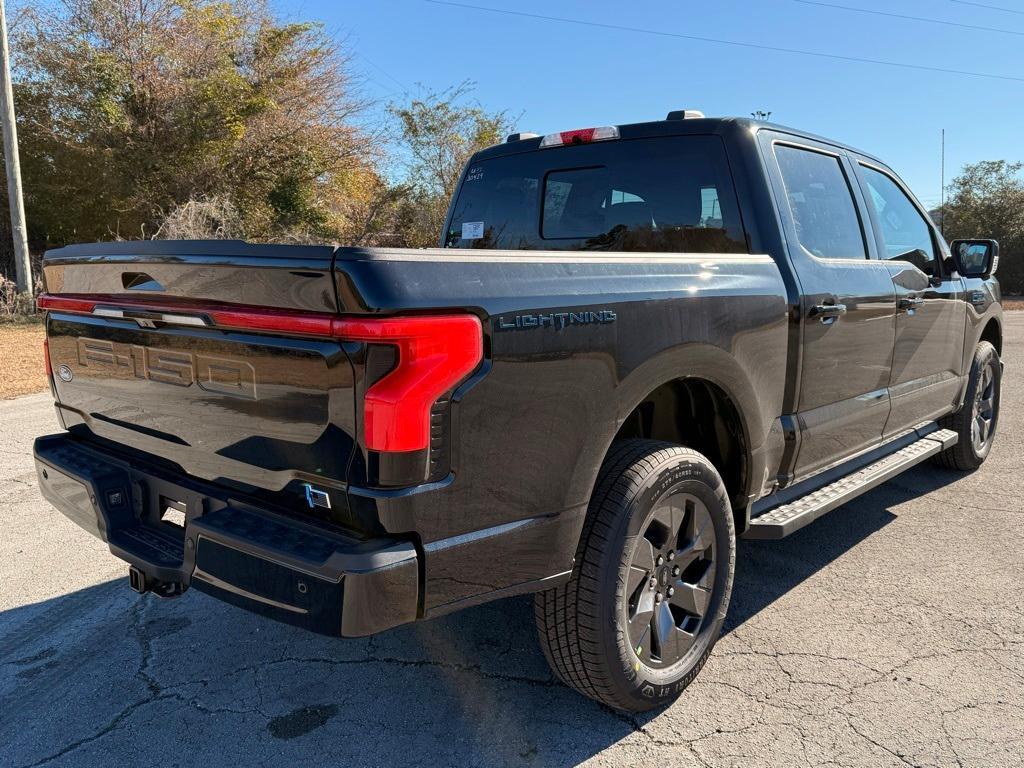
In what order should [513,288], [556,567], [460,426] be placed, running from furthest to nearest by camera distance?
1. [556,567]
2. [513,288]
3. [460,426]

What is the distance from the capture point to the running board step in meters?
3.04

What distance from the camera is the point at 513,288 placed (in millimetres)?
2027

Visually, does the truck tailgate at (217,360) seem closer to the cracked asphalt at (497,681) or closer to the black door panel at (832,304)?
the cracked asphalt at (497,681)

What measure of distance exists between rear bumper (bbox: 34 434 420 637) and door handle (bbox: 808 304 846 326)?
2.08 meters

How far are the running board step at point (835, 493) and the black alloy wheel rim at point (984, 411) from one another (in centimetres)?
87

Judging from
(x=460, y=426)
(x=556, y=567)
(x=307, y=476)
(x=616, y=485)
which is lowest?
(x=556, y=567)

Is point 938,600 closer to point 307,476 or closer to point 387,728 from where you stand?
point 387,728

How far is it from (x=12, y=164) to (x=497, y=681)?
16067mm

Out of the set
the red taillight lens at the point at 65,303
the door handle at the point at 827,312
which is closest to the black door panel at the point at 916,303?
the door handle at the point at 827,312

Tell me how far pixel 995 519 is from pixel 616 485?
326 centimetres

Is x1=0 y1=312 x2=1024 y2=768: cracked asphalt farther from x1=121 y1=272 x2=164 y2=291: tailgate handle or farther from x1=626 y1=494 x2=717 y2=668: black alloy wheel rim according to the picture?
x1=121 y1=272 x2=164 y2=291: tailgate handle

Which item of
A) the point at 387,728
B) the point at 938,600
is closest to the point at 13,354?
the point at 387,728

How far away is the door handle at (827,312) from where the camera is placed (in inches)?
124

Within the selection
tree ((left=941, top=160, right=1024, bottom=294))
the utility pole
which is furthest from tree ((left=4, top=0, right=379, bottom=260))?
tree ((left=941, top=160, right=1024, bottom=294))
